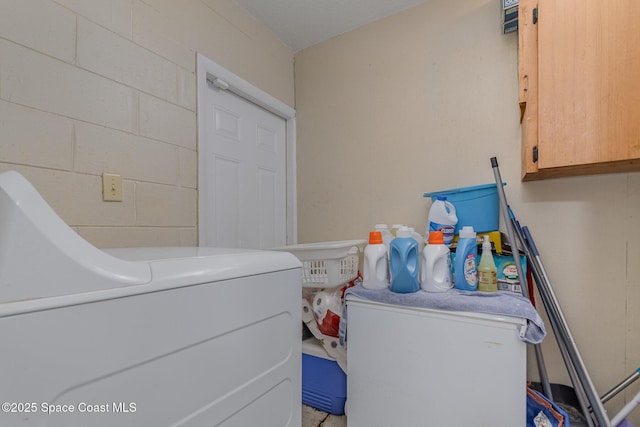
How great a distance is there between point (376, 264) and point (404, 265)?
17 centimetres

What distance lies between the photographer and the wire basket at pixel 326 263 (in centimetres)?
154

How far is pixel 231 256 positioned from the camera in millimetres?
803

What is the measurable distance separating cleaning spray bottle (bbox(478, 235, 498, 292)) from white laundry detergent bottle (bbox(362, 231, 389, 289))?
423mm

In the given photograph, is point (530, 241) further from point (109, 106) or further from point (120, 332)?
point (109, 106)

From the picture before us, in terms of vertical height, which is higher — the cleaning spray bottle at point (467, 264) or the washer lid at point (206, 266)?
the washer lid at point (206, 266)

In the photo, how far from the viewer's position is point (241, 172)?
2068 mm

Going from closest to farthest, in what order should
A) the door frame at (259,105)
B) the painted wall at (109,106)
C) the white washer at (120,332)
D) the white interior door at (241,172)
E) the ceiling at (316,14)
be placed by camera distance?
the white washer at (120,332) → the painted wall at (109,106) → the door frame at (259,105) → the white interior door at (241,172) → the ceiling at (316,14)

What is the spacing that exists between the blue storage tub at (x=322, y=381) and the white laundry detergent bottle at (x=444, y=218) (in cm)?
92

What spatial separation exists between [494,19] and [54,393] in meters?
2.39

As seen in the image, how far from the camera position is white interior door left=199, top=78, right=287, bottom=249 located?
1.83 m

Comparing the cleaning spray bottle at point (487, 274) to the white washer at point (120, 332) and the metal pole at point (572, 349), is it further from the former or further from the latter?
the white washer at point (120, 332)

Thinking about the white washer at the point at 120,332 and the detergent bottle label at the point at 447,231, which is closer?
the white washer at the point at 120,332

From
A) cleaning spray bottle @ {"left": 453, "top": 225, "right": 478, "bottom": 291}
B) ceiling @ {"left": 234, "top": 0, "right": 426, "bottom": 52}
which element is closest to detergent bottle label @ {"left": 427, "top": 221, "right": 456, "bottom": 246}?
cleaning spray bottle @ {"left": 453, "top": 225, "right": 478, "bottom": 291}

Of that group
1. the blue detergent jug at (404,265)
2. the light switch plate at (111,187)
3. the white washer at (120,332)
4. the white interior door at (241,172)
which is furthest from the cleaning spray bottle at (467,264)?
the light switch plate at (111,187)
